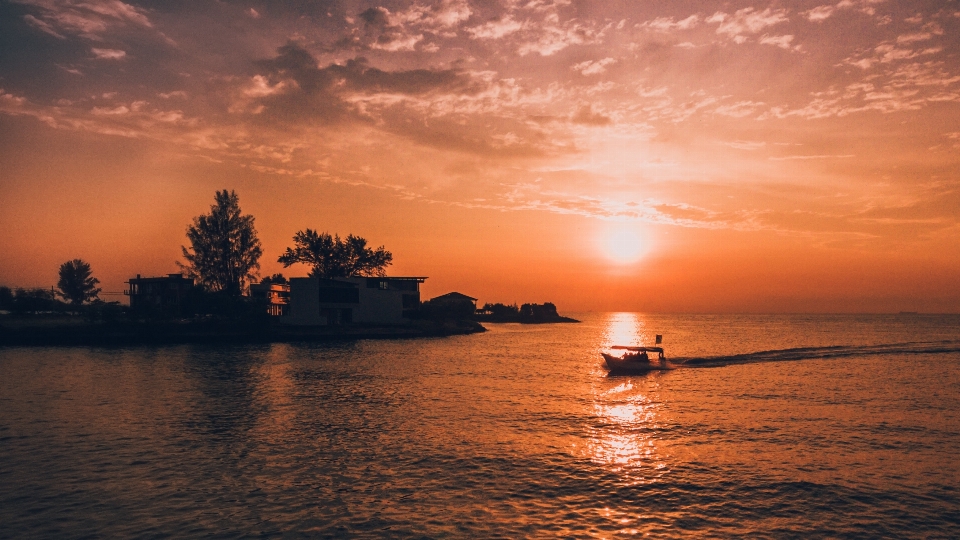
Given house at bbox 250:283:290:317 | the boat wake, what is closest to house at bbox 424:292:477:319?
house at bbox 250:283:290:317

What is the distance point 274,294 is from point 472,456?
11979cm

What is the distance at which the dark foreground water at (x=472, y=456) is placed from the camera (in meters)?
18.7

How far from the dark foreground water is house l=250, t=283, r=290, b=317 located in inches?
2888

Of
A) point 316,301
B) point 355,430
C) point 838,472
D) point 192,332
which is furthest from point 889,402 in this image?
point 192,332

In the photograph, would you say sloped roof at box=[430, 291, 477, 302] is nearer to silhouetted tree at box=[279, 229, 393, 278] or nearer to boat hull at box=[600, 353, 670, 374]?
silhouetted tree at box=[279, 229, 393, 278]

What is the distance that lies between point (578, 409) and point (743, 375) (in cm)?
3109

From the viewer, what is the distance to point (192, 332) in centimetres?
10138

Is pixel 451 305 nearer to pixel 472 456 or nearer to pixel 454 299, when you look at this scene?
pixel 454 299

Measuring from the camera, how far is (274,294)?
5310 inches

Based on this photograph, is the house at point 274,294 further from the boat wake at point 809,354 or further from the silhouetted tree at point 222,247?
the boat wake at point 809,354

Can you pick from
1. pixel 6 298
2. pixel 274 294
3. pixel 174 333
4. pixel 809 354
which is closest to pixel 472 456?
pixel 809 354

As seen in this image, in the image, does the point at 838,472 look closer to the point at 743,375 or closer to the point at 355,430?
the point at 355,430

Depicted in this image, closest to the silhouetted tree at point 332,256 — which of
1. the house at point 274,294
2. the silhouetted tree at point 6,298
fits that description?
the house at point 274,294

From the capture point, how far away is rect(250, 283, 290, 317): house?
129m
